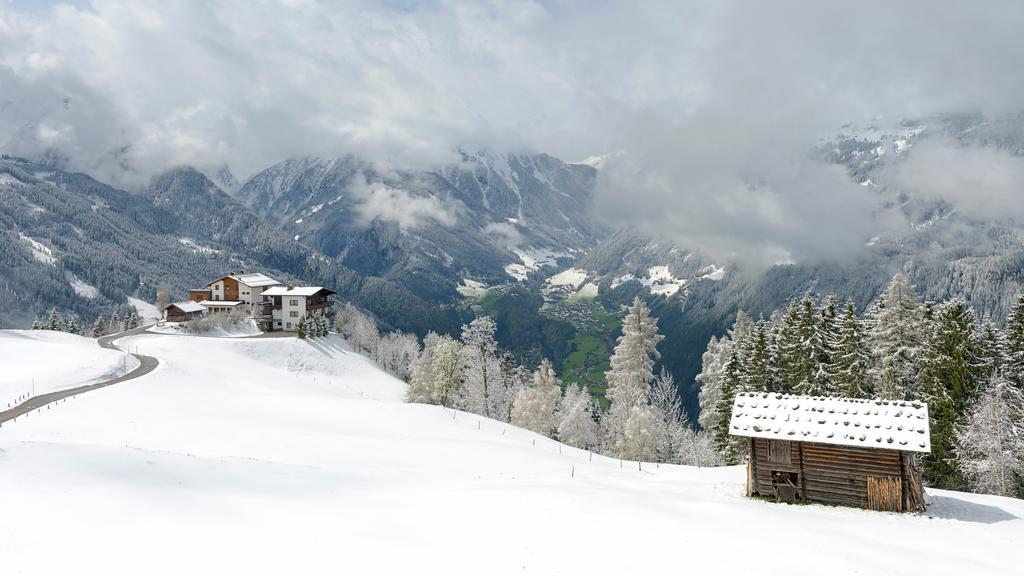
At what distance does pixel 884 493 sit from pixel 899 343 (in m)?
20.2

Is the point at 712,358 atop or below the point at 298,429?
atop

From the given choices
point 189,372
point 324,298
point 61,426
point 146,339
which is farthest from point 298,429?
point 324,298

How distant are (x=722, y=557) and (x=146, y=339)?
88.1 m

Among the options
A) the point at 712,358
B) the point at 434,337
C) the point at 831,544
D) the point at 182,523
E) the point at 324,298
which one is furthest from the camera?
the point at 324,298

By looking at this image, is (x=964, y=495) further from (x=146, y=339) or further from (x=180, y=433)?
(x=146, y=339)

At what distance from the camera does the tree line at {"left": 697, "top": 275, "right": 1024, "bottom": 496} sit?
36.1m

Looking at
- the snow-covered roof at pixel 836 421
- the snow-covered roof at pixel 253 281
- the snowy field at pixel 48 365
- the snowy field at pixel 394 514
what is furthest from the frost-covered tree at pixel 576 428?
the snow-covered roof at pixel 253 281

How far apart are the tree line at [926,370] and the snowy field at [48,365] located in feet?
190

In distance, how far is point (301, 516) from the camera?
19.3 meters

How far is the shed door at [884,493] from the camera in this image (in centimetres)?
2816

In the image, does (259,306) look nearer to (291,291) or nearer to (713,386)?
(291,291)

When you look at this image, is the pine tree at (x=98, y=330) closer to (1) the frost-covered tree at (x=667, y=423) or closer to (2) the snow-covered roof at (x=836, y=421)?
(1) the frost-covered tree at (x=667, y=423)

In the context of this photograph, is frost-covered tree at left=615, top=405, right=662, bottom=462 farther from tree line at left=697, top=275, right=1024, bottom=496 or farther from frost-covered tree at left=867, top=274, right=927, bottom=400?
frost-covered tree at left=867, top=274, right=927, bottom=400

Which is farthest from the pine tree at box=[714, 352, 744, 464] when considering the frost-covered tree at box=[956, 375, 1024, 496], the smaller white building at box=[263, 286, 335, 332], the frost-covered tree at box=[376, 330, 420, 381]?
the smaller white building at box=[263, 286, 335, 332]
